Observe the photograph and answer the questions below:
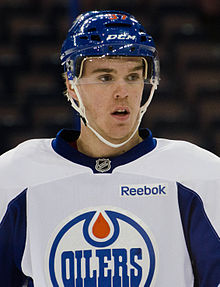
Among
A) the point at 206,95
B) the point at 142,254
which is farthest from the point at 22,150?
the point at 206,95

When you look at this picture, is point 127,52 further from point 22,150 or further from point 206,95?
point 206,95

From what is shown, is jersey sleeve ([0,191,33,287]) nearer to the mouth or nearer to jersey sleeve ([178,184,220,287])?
the mouth

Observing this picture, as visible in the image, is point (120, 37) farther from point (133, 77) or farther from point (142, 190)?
point (142, 190)

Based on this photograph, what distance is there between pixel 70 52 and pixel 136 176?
0.40 meters

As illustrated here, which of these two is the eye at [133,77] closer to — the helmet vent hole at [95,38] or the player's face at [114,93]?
the player's face at [114,93]

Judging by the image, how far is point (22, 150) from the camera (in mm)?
1776

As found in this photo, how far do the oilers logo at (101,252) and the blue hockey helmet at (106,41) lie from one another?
0.41m

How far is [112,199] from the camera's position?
66.1 inches

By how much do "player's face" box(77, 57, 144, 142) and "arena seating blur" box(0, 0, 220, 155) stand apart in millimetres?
3069

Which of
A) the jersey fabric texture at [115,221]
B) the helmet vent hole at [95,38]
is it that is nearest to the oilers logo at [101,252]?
the jersey fabric texture at [115,221]

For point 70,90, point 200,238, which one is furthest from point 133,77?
point 200,238

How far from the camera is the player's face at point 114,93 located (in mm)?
1639

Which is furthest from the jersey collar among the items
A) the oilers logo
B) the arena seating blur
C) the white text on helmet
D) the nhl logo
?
the arena seating blur

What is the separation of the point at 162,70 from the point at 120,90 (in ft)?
13.9
